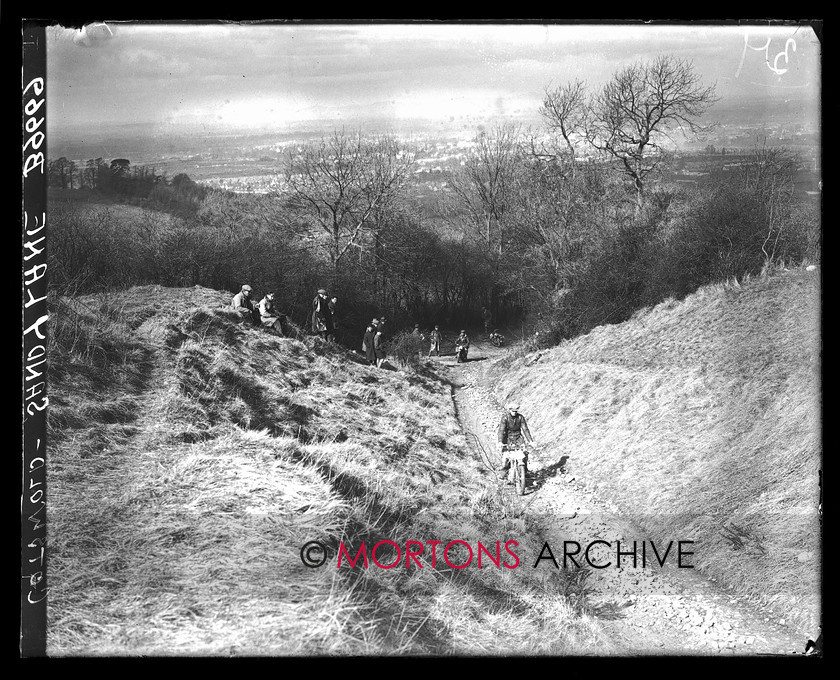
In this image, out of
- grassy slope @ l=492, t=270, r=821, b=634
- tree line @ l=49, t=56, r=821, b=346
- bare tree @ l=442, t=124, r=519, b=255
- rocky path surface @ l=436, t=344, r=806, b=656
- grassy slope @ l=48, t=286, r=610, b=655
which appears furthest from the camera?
bare tree @ l=442, t=124, r=519, b=255

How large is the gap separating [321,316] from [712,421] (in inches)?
155

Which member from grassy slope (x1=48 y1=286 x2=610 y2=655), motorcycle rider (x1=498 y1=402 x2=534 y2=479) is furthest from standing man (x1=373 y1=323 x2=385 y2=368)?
motorcycle rider (x1=498 y1=402 x2=534 y2=479)

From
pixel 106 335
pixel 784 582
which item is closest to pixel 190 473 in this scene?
pixel 106 335

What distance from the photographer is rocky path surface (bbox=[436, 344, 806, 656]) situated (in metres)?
4.98

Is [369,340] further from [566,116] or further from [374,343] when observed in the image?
[566,116]

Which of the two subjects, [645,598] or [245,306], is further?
[245,306]

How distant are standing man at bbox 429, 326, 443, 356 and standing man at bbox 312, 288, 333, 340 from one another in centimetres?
98

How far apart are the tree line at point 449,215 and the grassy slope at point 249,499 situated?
52 cm

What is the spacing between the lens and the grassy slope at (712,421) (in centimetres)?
530

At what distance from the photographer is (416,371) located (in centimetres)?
601

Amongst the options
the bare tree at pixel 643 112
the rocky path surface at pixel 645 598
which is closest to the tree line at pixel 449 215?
the bare tree at pixel 643 112

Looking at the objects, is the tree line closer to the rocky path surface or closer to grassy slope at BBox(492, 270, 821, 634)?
grassy slope at BBox(492, 270, 821, 634)

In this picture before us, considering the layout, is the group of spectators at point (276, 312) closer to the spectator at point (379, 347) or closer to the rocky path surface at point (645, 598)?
the spectator at point (379, 347)

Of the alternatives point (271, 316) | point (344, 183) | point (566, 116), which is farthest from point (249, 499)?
point (566, 116)
